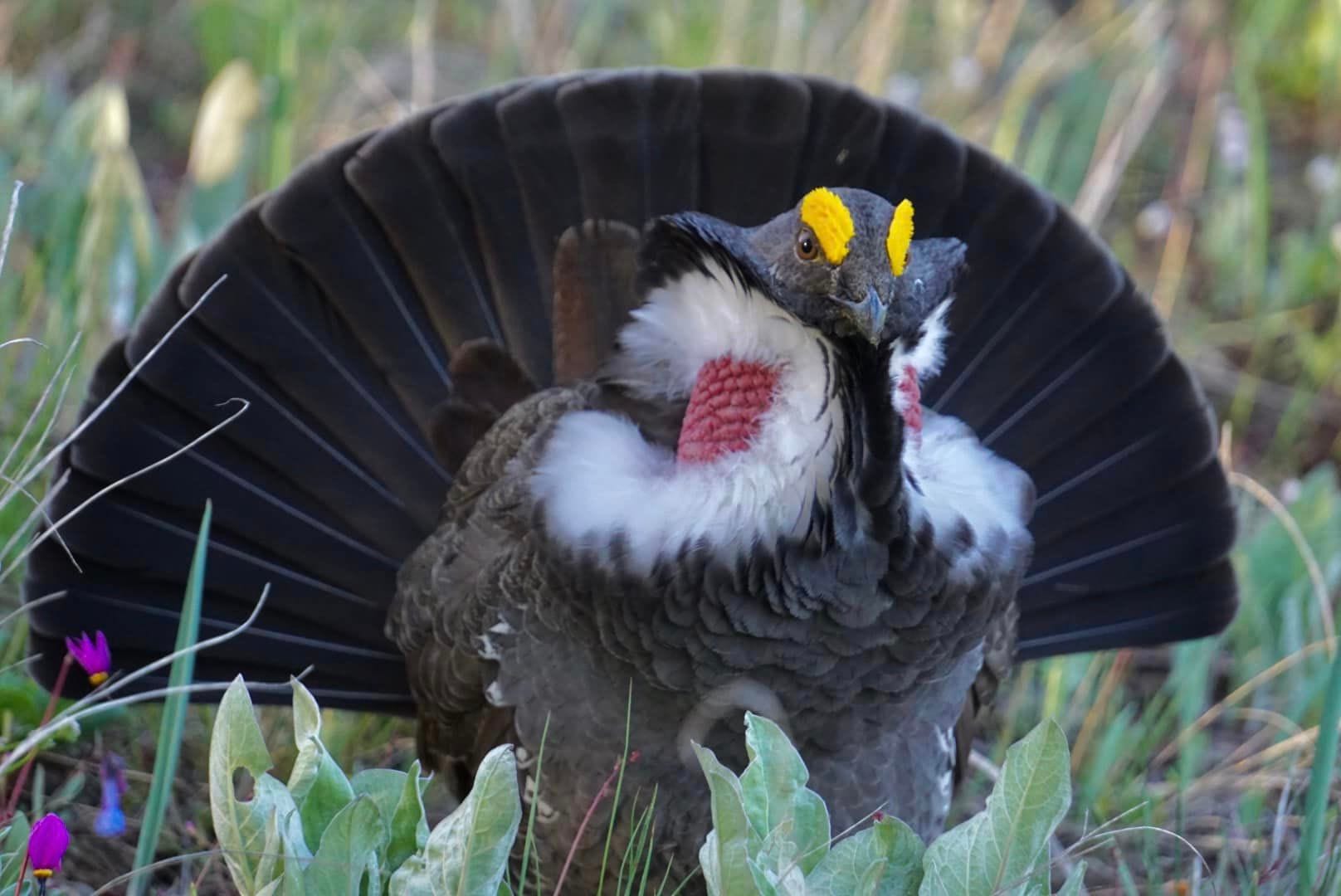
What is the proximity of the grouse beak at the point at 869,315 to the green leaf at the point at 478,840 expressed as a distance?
28.2 inches

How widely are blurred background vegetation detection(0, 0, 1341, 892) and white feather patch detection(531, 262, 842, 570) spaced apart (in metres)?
0.85

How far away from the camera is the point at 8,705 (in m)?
3.09

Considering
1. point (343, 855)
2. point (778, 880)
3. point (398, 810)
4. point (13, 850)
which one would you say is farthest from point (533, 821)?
point (13, 850)

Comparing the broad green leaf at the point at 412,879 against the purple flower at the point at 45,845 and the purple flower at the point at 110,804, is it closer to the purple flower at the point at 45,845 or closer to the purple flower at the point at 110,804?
the purple flower at the point at 45,845

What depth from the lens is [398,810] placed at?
233 cm

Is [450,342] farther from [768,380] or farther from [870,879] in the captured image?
[870,879]

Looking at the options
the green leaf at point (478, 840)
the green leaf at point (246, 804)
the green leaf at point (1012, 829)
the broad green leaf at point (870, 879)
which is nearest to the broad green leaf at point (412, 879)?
the green leaf at point (478, 840)

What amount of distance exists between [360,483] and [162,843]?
0.78 metres

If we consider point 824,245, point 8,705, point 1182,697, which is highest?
point 824,245

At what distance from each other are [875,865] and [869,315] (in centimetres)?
71

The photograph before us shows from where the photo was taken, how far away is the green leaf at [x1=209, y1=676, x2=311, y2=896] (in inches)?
87.7

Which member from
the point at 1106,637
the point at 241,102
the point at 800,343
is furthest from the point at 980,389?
the point at 241,102

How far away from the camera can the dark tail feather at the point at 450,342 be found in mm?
3336

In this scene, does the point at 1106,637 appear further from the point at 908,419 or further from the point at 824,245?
the point at 824,245
